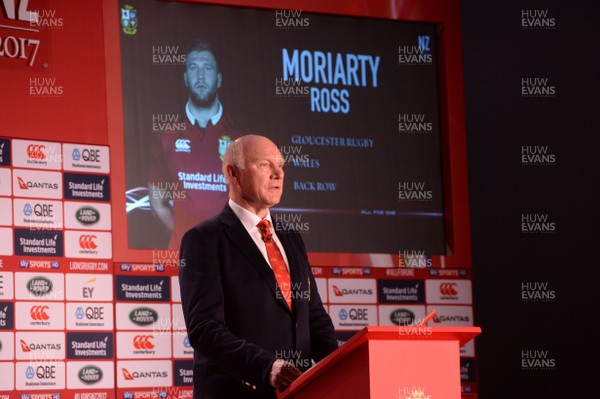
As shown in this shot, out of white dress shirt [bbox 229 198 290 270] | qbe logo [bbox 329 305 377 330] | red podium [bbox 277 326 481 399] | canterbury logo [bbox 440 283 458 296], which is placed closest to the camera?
red podium [bbox 277 326 481 399]

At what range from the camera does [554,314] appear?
22.6 ft

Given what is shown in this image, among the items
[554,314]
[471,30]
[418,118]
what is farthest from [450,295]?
[471,30]

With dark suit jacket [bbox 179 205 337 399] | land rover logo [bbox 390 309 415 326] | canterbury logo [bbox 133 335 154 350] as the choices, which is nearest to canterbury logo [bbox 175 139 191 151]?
canterbury logo [bbox 133 335 154 350]

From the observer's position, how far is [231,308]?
314 cm

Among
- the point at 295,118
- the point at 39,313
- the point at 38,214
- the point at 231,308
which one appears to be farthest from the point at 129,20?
the point at 231,308

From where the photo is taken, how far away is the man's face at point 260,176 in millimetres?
3297

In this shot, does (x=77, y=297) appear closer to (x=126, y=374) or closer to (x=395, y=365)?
(x=126, y=374)

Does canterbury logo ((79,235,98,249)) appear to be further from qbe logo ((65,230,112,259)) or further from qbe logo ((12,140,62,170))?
qbe logo ((12,140,62,170))

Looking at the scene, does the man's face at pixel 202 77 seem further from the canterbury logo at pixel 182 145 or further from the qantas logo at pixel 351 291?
the qantas logo at pixel 351 291

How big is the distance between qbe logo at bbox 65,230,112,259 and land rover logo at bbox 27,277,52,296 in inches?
8.0

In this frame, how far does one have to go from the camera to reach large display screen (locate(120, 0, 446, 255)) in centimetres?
625

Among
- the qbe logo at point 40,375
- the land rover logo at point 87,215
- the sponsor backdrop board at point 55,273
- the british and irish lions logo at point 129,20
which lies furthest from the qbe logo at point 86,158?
the qbe logo at point 40,375

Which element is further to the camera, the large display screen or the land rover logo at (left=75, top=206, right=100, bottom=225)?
the large display screen

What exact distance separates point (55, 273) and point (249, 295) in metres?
2.88
